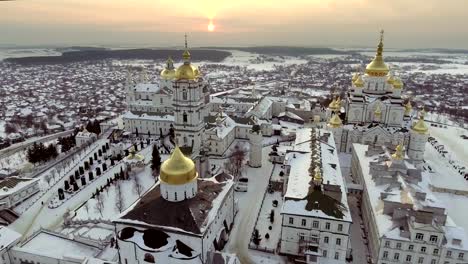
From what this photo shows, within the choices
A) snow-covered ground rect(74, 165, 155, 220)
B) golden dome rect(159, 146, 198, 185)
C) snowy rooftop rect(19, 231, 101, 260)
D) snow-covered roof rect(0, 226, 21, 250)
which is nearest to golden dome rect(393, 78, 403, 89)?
snow-covered ground rect(74, 165, 155, 220)

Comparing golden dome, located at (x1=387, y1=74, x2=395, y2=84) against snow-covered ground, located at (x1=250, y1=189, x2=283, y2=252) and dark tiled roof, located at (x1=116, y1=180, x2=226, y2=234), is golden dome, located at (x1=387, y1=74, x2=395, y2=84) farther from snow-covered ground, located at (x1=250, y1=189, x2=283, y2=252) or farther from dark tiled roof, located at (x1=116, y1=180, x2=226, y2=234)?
dark tiled roof, located at (x1=116, y1=180, x2=226, y2=234)

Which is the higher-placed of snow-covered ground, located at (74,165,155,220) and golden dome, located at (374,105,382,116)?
golden dome, located at (374,105,382,116)

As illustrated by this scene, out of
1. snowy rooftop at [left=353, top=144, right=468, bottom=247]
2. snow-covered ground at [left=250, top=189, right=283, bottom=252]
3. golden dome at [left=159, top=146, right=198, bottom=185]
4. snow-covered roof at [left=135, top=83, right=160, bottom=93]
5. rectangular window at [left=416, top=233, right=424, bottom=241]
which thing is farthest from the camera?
snow-covered roof at [left=135, top=83, right=160, bottom=93]

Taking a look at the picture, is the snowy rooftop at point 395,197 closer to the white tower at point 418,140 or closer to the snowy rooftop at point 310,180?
the snowy rooftop at point 310,180

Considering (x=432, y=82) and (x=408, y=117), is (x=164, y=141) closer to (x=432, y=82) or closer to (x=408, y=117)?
→ (x=408, y=117)

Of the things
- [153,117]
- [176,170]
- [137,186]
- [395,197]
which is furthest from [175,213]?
[153,117]

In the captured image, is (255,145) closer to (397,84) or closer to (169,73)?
(397,84)
